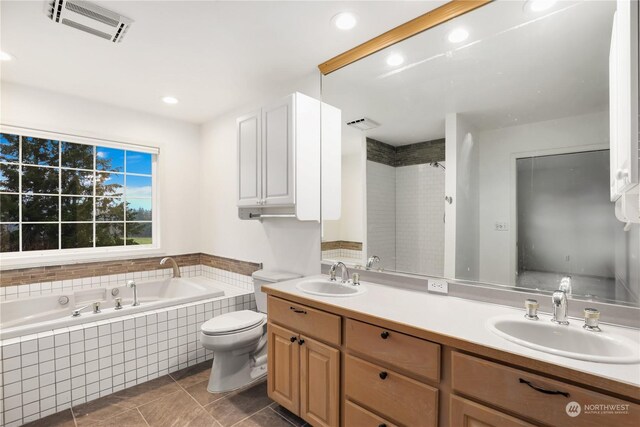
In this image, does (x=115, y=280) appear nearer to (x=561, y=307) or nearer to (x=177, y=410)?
(x=177, y=410)

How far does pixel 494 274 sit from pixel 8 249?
4010mm

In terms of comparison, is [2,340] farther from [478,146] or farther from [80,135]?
[478,146]

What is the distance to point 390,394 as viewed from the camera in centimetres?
138

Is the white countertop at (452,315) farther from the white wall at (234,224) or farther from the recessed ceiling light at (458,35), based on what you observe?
the recessed ceiling light at (458,35)

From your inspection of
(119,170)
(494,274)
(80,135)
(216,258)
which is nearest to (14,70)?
(80,135)

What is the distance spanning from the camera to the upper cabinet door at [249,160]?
101 inches

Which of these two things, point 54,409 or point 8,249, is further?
point 8,249

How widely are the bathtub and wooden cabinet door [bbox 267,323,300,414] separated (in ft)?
3.98

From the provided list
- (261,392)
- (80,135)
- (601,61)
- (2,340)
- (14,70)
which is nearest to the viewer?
(601,61)

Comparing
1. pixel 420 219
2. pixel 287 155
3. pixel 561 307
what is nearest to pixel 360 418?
pixel 561 307

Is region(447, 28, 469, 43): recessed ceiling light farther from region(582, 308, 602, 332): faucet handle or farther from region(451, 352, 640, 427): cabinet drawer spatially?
region(451, 352, 640, 427): cabinet drawer

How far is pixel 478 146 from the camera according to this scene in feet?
5.66

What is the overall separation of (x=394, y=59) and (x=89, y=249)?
3.52m

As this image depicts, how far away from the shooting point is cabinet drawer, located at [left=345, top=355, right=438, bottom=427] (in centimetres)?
127
